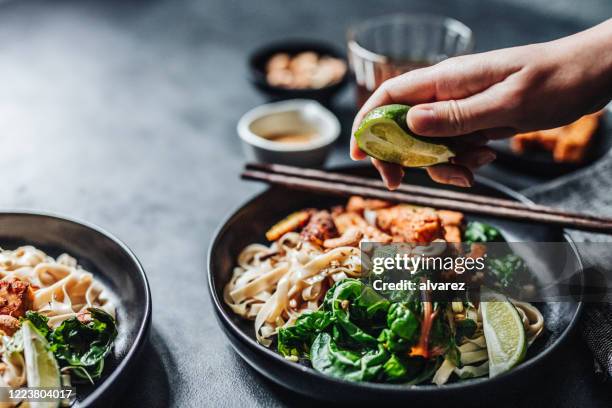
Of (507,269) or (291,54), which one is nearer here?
(507,269)

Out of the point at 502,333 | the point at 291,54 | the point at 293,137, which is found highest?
the point at 502,333

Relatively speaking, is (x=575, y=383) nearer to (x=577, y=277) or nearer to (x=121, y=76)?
(x=577, y=277)

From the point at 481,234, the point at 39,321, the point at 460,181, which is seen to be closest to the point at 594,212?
the point at 481,234

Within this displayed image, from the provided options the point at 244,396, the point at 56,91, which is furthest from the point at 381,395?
the point at 56,91

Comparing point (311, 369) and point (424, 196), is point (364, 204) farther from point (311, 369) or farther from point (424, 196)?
Answer: point (311, 369)

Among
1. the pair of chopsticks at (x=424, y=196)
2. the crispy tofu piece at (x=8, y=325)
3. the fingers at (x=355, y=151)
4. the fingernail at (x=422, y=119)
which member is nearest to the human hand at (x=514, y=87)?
the fingernail at (x=422, y=119)

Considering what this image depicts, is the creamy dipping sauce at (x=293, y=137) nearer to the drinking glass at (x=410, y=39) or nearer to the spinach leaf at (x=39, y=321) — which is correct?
the drinking glass at (x=410, y=39)
